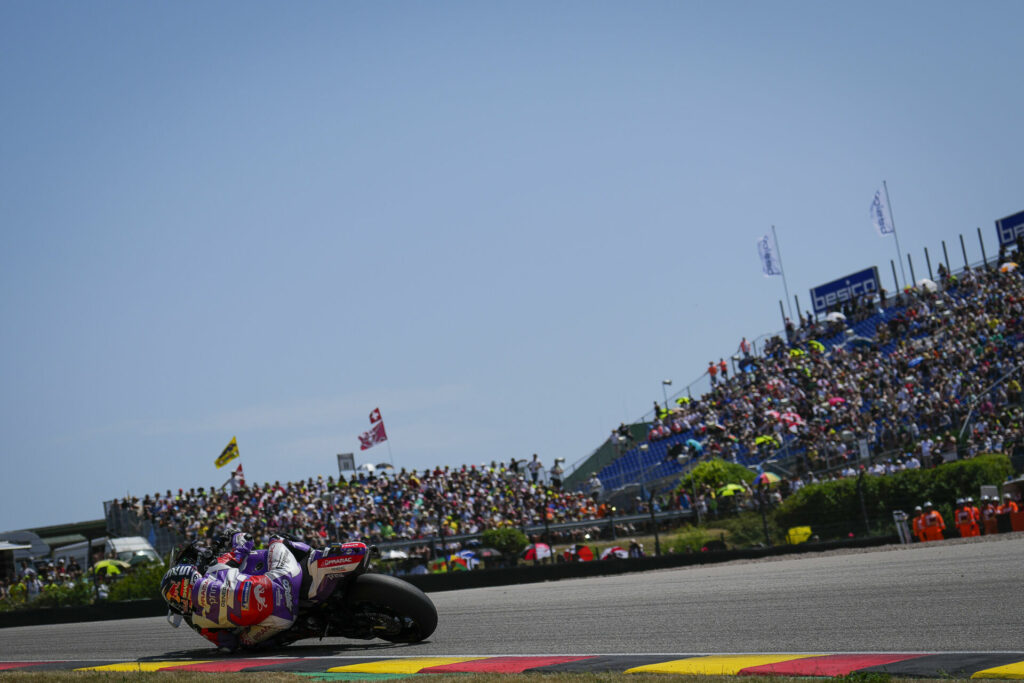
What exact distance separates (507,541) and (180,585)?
44.6ft

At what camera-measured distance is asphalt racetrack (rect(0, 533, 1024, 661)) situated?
7.00 m

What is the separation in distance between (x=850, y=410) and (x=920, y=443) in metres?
4.95

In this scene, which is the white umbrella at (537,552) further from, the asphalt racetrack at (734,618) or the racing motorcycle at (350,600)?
the racing motorcycle at (350,600)

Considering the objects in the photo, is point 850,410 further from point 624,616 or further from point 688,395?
point 624,616

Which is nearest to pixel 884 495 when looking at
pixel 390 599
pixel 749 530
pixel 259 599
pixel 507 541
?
pixel 749 530

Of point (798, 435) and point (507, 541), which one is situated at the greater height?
point (798, 435)

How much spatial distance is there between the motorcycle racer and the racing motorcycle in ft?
0.26

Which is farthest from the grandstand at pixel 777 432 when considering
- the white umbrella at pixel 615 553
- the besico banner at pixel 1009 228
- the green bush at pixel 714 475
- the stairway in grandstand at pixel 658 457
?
the white umbrella at pixel 615 553

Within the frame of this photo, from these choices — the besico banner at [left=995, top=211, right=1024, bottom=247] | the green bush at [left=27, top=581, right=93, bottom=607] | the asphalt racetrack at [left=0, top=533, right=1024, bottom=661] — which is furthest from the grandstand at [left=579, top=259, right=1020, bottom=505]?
the green bush at [left=27, top=581, right=93, bottom=607]

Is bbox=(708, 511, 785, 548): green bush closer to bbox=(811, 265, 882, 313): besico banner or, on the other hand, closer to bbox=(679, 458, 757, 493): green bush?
bbox=(679, 458, 757, 493): green bush

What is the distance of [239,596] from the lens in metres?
8.48

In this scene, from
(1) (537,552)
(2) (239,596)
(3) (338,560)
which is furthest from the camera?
(1) (537,552)

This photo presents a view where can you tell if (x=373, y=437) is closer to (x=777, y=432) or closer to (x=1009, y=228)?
(x=777, y=432)

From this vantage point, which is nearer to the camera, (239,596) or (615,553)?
(239,596)
